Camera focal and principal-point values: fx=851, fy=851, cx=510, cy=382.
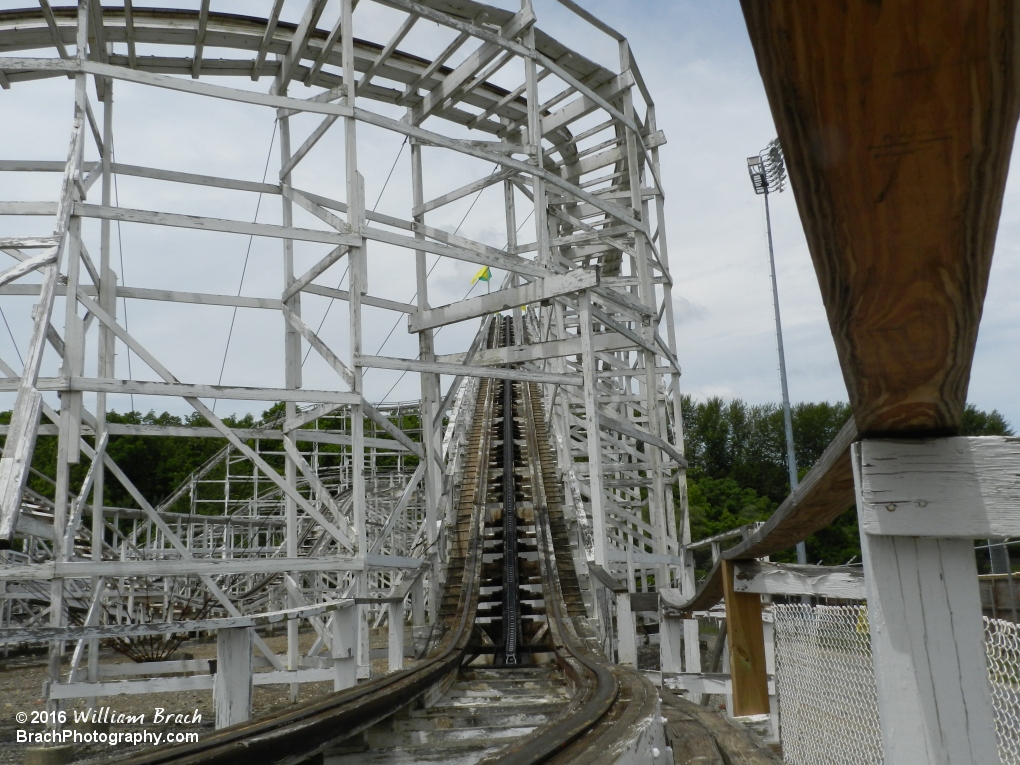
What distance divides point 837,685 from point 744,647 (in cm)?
38

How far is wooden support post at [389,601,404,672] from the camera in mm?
6822

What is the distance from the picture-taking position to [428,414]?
33.4ft

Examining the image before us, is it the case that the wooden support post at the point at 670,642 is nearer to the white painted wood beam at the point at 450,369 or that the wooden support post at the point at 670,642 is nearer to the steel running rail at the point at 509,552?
the steel running rail at the point at 509,552

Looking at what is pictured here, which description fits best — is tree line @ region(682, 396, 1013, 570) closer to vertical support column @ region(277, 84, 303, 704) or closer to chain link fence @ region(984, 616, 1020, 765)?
vertical support column @ region(277, 84, 303, 704)

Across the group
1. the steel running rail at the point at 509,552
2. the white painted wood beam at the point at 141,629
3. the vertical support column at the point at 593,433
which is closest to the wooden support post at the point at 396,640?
the steel running rail at the point at 509,552

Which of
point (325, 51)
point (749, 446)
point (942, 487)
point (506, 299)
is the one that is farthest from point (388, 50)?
point (749, 446)

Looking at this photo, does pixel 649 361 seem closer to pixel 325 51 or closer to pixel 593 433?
pixel 593 433

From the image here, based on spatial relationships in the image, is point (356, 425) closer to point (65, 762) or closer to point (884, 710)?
point (65, 762)

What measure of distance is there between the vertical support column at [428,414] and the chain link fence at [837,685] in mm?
5911

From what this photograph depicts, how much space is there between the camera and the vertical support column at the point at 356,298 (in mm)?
8227

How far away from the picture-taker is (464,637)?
7762mm

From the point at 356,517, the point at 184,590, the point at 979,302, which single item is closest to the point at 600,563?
the point at 356,517

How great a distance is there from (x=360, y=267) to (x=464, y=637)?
3775 millimetres

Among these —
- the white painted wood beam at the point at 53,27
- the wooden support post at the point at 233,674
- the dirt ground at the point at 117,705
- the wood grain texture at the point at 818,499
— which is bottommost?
the dirt ground at the point at 117,705
